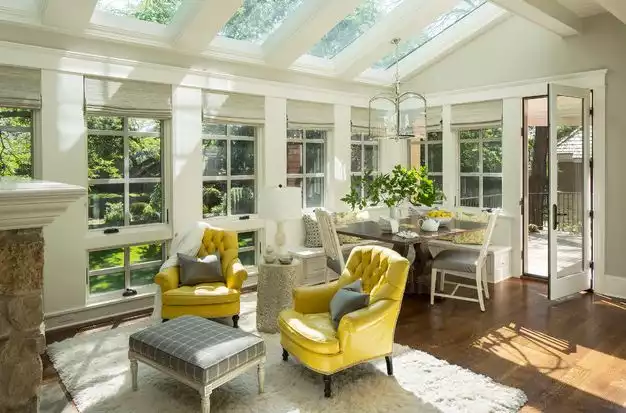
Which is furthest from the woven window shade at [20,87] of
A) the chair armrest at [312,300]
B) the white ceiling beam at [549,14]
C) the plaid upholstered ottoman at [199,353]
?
the white ceiling beam at [549,14]

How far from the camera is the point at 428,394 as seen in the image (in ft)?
10.3

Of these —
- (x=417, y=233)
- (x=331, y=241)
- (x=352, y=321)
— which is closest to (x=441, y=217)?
(x=417, y=233)

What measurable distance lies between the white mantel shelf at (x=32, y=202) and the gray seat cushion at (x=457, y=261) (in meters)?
4.21

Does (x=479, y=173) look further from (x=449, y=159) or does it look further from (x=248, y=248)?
(x=248, y=248)

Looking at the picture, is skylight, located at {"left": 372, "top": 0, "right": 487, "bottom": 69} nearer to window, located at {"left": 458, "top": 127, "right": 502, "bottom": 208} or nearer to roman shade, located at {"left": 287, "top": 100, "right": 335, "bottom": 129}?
roman shade, located at {"left": 287, "top": 100, "right": 335, "bottom": 129}

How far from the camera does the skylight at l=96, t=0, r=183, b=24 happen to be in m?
4.43

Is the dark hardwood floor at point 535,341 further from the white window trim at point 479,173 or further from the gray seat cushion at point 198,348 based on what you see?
the white window trim at point 479,173

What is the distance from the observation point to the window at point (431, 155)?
717 centimetres

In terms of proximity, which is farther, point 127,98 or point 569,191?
A: point 569,191

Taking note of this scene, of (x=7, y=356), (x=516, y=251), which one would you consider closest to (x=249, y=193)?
(x=516, y=251)

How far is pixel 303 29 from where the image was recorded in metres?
5.13

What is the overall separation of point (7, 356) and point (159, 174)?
3805mm

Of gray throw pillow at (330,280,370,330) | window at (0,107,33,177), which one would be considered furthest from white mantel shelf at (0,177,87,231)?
window at (0,107,33,177)

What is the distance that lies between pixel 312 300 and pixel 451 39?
15.1ft
